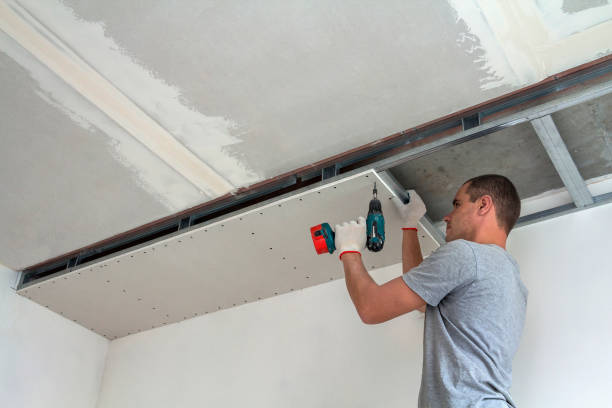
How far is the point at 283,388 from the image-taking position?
2.84 metres

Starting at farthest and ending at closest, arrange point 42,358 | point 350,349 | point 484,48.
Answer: point 42,358 < point 350,349 < point 484,48

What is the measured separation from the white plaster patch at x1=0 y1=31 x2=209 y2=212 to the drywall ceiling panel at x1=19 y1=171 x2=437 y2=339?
0.18m

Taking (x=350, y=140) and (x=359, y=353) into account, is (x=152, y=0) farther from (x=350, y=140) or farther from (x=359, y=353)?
(x=359, y=353)

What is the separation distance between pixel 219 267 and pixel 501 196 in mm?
1397

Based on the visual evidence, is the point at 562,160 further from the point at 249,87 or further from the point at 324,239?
the point at 249,87

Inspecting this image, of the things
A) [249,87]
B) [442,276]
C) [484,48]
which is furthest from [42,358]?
[484,48]

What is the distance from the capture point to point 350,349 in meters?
2.72

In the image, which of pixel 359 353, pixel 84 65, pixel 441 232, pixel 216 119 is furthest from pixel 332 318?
pixel 84 65

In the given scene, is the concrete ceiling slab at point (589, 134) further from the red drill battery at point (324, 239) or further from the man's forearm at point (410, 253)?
the red drill battery at point (324, 239)

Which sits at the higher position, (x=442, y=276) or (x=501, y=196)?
(x=501, y=196)

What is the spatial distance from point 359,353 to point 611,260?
1.07 metres

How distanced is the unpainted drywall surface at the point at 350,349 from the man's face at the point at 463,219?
0.52m

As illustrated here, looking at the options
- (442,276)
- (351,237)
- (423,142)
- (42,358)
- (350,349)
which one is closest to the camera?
(442,276)

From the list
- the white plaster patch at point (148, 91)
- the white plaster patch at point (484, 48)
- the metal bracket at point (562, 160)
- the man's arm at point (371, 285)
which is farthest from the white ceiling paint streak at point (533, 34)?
the white plaster patch at point (148, 91)
